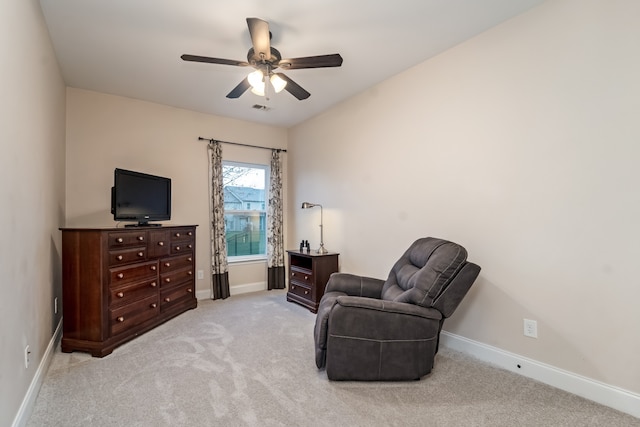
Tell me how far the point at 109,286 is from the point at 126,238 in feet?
1.47

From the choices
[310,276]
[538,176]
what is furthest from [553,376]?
[310,276]

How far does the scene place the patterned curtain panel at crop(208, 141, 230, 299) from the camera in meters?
4.33

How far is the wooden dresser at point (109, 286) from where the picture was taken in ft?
8.48

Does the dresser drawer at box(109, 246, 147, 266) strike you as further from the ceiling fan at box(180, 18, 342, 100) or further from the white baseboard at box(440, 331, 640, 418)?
the white baseboard at box(440, 331, 640, 418)

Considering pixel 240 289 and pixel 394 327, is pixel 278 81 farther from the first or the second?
pixel 240 289

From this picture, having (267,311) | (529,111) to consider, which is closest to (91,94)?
(267,311)

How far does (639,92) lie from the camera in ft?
5.85

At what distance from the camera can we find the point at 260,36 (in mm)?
2092

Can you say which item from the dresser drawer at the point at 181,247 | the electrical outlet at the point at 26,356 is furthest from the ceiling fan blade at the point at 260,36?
the electrical outlet at the point at 26,356

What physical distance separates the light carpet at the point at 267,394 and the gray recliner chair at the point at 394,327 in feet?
0.37

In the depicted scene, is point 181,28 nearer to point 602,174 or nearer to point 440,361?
point 602,174

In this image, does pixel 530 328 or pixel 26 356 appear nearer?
pixel 26 356

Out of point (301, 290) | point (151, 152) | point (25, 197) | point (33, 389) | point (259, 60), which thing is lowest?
point (33, 389)

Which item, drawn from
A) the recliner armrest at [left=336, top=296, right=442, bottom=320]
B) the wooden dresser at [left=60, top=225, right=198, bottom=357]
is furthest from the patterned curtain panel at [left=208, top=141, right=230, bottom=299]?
the recliner armrest at [left=336, top=296, right=442, bottom=320]
